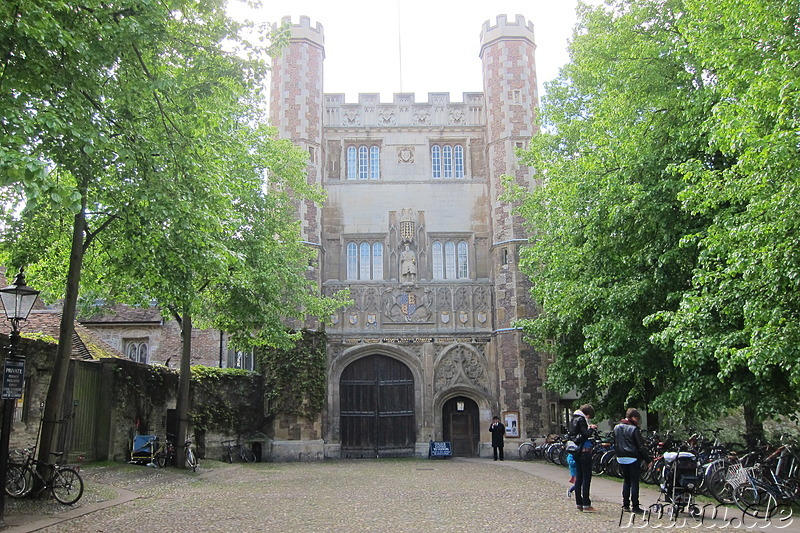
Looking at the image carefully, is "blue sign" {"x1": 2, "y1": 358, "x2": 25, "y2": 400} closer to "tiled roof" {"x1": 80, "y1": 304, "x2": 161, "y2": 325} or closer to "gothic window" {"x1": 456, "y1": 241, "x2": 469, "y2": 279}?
Result: "tiled roof" {"x1": 80, "y1": 304, "x2": 161, "y2": 325}

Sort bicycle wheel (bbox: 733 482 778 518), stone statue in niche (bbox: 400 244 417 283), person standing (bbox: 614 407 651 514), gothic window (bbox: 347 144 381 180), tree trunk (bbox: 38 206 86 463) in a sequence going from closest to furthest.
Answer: bicycle wheel (bbox: 733 482 778 518)
person standing (bbox: 614 407 651 514)
tree trunk (bbox: 38 206 86 463)
stone statue in niche (bbox: 400 244 417 283)
gothic window (bbox: 347 144 381 180)

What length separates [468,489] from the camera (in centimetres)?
1409

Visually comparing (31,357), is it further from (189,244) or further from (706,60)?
(706,60)

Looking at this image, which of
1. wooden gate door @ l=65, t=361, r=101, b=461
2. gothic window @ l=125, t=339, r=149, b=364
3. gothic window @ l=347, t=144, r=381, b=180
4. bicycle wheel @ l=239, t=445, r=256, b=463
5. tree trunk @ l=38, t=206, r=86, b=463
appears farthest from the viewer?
gothic window @ l=347, t=144, r=381, b=180

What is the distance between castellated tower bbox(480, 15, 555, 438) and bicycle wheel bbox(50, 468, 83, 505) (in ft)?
54.0

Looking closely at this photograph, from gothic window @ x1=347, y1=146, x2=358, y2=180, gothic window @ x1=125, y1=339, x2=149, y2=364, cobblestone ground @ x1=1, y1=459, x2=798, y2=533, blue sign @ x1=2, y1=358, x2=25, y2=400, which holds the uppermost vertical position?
gothic window @ x1=347, y1=146, x2=358, y2=180

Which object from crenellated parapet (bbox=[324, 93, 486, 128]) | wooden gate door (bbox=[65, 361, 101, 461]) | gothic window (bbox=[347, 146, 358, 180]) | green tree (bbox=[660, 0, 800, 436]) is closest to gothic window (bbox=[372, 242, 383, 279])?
gothic window (bbox=[347, 146, 358, 180])

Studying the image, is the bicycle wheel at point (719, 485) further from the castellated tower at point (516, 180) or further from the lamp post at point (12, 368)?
the castellated tower at point (516, 180)

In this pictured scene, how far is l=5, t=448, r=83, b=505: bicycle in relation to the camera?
10945 millimetres

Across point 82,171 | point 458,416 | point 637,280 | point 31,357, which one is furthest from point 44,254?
point 458,416

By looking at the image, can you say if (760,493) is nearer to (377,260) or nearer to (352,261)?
(377,260)

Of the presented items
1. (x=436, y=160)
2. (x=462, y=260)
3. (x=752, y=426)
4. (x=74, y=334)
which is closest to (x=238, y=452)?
(x=74, y=334)

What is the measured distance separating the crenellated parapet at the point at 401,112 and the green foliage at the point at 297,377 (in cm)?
924

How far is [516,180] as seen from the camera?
88.2 ft
